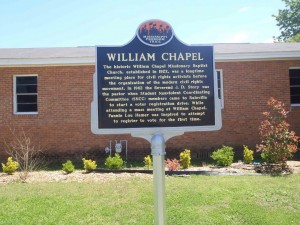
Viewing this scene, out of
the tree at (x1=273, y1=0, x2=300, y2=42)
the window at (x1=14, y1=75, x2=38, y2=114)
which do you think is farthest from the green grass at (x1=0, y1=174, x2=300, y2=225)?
the tree at (x1=273, y1=0, x2=300, y2=42)

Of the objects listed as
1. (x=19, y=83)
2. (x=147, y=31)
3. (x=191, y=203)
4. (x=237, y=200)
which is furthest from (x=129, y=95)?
(x=19, y=83)

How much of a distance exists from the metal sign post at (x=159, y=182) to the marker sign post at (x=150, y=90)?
0.73 ft

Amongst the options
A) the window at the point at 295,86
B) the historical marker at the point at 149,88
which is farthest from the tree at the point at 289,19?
the historical marker at the point at 149,88

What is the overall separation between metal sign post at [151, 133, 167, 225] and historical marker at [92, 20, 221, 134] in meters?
0.26

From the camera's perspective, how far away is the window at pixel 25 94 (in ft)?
41.8

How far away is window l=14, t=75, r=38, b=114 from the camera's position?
12.7 meters

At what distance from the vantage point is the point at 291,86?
511 inches

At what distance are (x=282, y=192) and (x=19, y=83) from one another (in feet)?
33.1

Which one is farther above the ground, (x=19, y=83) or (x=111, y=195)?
(x=19, y=83)

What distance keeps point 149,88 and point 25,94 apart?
966 cm

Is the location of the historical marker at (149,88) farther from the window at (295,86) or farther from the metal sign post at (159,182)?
A: the window at (295,86)

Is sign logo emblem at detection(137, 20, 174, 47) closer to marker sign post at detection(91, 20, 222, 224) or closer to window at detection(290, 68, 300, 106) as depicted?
marker sign post at detection(91, 20, 222, 224)

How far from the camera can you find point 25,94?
12.7 m

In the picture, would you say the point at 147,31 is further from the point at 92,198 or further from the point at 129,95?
the point at 92,198
